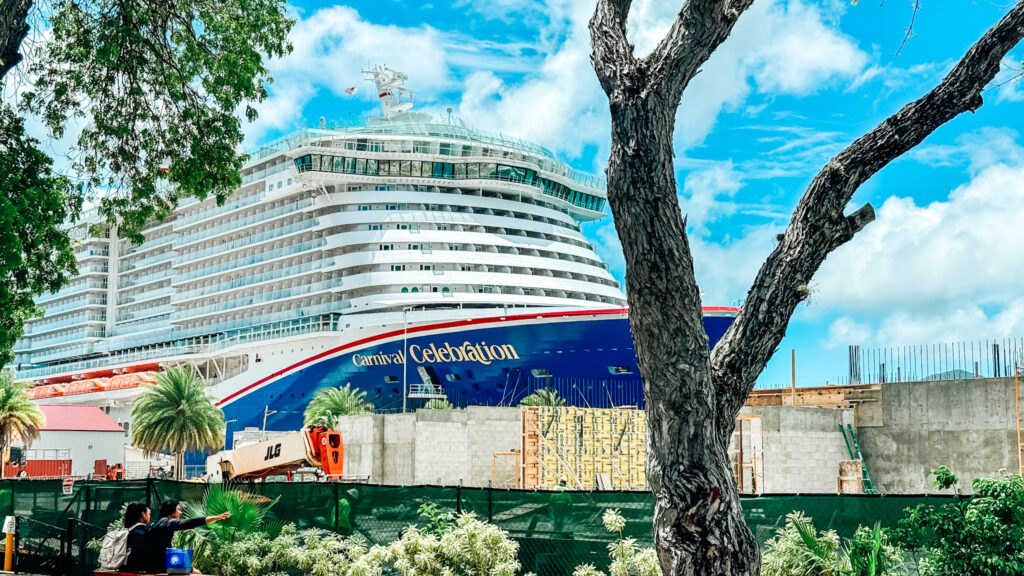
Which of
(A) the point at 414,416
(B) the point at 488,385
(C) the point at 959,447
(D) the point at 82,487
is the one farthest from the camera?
(B) the point at 488,385

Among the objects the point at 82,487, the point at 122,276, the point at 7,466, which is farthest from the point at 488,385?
the point at 122,276

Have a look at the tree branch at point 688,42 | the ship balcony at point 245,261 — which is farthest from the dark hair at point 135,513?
the ship balcony at point 245,261

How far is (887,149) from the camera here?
660 cm

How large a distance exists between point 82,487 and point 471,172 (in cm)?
3973

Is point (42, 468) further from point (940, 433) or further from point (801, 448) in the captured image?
point (940, 433)

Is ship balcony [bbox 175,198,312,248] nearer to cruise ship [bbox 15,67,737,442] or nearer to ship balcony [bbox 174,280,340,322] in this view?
cruise ship [bbox 15,67,737,442]

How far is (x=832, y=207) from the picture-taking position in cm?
661

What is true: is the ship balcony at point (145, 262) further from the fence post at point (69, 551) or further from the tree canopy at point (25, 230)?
the tree canopy at point (25, 230)

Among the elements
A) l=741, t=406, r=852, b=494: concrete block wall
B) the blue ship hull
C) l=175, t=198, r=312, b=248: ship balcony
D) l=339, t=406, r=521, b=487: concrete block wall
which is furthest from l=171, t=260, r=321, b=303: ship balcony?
l=741, t=406, r=852, b=494: concrete block wall

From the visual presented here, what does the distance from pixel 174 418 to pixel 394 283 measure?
11.6 meters

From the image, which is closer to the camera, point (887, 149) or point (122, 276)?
point (887, 149)

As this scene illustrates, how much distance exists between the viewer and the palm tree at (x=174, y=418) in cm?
4544

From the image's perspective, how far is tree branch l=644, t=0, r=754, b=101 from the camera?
6605 millimetres

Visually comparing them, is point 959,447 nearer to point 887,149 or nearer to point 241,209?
point 887,149
